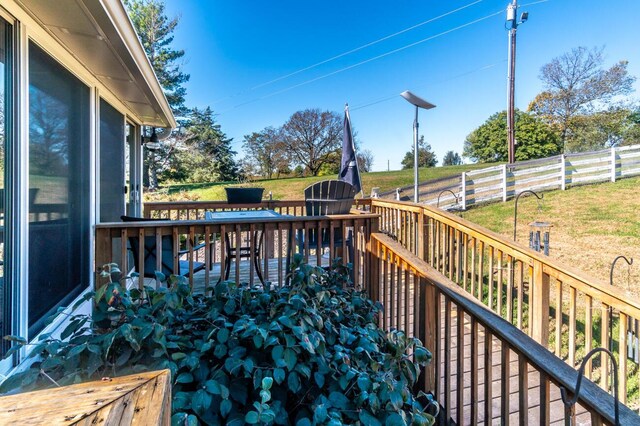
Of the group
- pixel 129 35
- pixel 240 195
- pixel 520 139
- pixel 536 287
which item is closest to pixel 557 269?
pixel 536 287

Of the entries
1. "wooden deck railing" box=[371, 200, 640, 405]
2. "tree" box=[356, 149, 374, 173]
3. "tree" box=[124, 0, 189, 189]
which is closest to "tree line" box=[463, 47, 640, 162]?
"tree" box=[356, 149, 374, 173]

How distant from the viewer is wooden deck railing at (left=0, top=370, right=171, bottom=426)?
1.83 ft

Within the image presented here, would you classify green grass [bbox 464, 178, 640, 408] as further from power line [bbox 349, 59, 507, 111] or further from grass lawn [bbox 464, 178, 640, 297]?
power line [bbox 349, 59, 507, 111]

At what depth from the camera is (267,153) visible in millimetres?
22078

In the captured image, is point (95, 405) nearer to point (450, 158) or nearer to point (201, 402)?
point (201, 402)

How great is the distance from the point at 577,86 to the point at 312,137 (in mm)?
14460

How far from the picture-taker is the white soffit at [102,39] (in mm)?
1737

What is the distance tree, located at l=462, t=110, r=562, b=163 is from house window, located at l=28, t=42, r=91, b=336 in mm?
24334

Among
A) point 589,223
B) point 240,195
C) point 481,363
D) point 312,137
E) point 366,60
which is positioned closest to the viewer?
point 481,363

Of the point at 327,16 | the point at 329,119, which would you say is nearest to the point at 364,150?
the point at 329,119

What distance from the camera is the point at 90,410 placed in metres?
0.58

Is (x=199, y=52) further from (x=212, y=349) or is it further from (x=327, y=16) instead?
(x=212, y=349)

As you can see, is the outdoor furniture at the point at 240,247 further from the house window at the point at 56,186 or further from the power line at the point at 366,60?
the power line at the point at 366,60

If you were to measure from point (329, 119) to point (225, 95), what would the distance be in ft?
24.5
